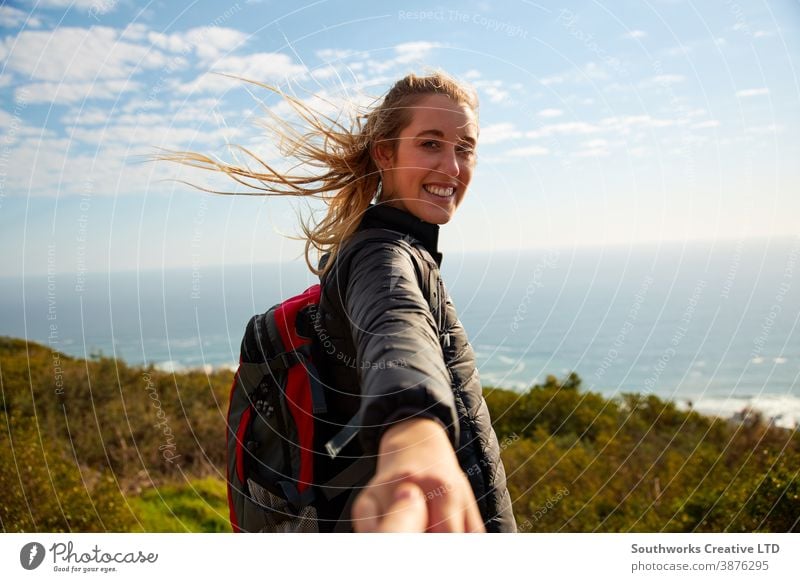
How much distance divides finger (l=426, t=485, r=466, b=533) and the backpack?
70cm

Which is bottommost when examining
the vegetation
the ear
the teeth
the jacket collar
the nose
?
the vegetation

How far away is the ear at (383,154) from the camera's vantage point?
2.04 metres

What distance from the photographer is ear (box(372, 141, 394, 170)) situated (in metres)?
2.04

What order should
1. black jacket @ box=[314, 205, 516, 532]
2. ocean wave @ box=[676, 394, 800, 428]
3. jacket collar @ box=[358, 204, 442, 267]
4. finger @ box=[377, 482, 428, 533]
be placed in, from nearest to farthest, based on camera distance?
finger @ box=[377, 482, 428, 533] → black jacket @ box=[314, 205, 516, 532] → jacket collar @ box=[358, 204, 442, 267] → ocean wave @ box=[676, 394, 800, 428]

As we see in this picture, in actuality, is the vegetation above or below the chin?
below

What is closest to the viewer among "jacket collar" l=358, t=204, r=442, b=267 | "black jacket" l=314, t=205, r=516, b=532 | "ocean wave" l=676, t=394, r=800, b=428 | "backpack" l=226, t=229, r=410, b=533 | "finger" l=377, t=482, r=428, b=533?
"finger" l=377, t=482, r=428, b=533

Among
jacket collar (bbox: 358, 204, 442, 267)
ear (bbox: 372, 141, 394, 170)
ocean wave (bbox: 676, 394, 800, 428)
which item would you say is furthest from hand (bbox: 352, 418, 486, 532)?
ocean wave (bbox: 676, 394, 800, 428)

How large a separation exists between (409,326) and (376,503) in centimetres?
38

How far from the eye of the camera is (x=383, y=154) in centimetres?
207

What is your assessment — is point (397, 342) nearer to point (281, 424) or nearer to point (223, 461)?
point (281, 424)

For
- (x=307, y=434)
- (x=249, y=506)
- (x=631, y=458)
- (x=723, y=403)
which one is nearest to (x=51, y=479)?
(x=249, y=506)

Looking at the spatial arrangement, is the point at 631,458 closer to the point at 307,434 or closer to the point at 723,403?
the point at 723,403

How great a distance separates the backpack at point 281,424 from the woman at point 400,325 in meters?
0.04

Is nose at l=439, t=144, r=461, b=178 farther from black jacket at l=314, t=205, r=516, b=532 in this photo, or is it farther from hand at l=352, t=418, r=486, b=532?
hand at l=352, t=418, r=486, b=532
